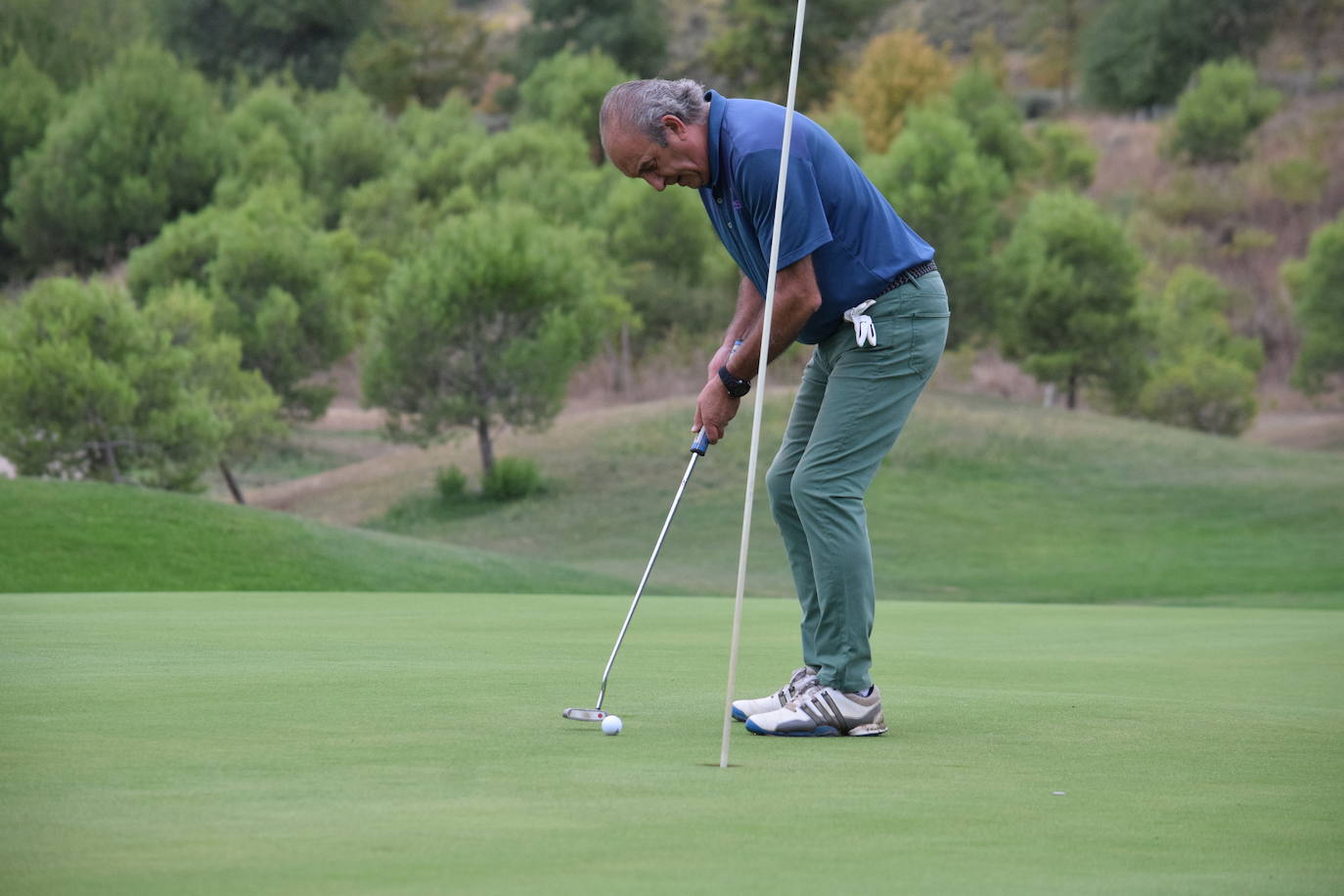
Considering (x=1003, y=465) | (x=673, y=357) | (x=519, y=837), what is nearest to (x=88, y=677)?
(x=519, y=837)

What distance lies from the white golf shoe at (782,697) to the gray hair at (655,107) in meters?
1.59

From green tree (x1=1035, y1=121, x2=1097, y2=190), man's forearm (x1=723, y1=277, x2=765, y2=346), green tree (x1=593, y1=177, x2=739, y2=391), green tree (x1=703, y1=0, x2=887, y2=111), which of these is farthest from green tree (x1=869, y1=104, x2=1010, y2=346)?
man's forearm (x1=723, y1=277, x2=765, y2=346)

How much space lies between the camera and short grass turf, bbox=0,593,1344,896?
2682mm

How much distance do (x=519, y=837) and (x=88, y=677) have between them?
2986mm

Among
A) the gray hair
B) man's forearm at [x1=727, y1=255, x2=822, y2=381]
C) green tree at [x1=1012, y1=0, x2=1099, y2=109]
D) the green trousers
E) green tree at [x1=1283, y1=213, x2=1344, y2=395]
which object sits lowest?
green tree at [x1=1283, y1=213, x2=1344, y2=395]

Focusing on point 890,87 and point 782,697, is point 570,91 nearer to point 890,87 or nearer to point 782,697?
point 890,87

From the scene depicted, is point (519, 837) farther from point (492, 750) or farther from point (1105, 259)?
point (1105, 259)

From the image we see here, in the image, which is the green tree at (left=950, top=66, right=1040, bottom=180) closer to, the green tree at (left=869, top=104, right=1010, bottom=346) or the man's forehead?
the green tree at (left=869, top=104, right=1010, bottom=346)

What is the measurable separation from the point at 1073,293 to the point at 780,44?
1242 inches

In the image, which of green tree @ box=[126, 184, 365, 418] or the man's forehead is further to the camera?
green tree @ box=[126, 184, 365, 418]

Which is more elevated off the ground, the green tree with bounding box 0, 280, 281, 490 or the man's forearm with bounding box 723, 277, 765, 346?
the man's forearm with bounding box 723, 277, 765, 346

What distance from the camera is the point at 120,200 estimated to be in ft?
149

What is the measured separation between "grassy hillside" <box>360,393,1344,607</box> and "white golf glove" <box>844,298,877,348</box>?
50.3 feet

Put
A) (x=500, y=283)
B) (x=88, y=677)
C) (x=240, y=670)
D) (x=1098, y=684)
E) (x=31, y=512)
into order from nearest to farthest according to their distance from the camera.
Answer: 1. (x=88, y=677)
2. (x=240, y=670)
3. (x=1098, y=684)
4. (x=31, y=512)
5. (x=500, y=283)
